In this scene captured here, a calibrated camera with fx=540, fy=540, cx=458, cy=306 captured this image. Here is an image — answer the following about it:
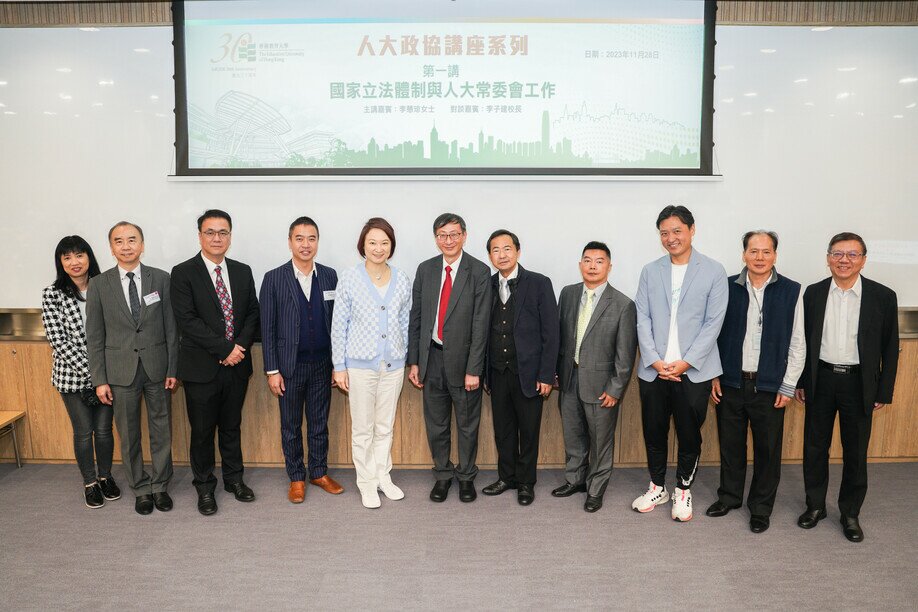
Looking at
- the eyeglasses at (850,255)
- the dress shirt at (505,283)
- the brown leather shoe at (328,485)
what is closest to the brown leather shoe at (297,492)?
the brown leather shoe at (328,485)

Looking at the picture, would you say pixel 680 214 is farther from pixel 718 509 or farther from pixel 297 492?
pixel 297 492

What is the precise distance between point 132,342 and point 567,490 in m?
2.77

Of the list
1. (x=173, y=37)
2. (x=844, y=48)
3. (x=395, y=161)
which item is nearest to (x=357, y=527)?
(x=395, y=161)

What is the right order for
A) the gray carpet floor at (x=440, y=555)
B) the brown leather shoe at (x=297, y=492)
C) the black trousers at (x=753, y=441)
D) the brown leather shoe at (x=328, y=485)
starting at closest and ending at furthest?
the gray carpet floor at (x=440, y=555) < the black trousers at (x=753, y=441) < the brown leather shoe at (x=297, y=492) < the brown leather shoe at (x=328, y=485)

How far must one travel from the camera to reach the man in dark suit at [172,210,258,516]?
3.11 metres

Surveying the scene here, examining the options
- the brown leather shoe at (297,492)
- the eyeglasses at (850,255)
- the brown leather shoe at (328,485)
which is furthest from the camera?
the brown leather shoe at (328,485)

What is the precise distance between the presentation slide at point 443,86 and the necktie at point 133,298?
103 cm

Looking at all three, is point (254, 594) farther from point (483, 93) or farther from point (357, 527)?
point (483, 93)

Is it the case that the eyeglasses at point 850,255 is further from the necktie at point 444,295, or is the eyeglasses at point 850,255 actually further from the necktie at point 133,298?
the necktie at point 133,298

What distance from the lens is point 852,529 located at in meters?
2.94

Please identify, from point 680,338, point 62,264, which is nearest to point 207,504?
point 62,264

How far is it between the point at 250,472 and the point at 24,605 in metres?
1.48

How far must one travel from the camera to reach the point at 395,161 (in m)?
3.75

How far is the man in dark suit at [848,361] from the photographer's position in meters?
2.84
